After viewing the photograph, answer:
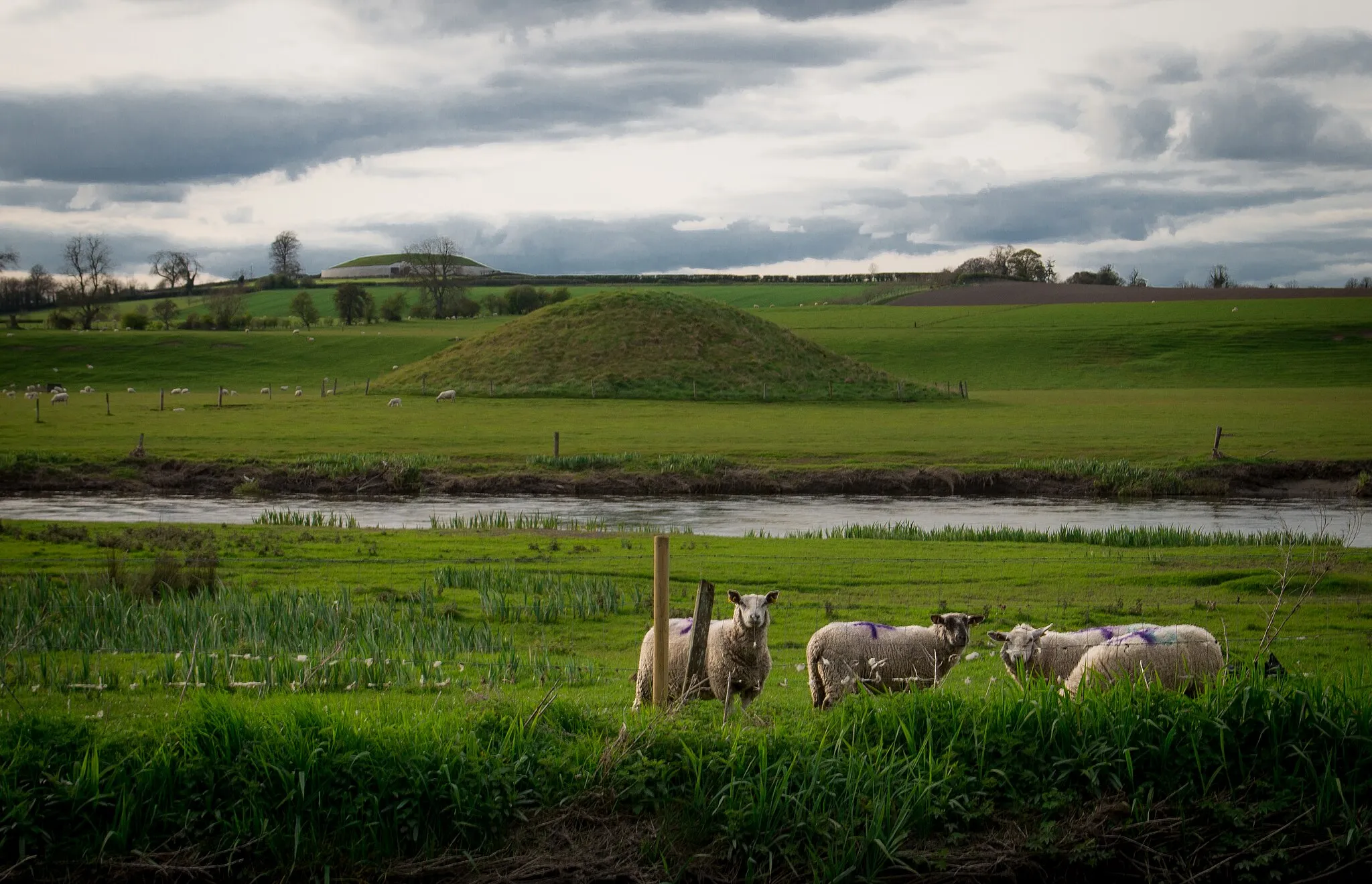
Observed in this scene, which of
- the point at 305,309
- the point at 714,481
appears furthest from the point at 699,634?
the point at 305,309

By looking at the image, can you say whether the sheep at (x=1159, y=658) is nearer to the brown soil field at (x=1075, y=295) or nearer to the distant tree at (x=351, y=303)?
the brown soil field at (x=1075, y=295)

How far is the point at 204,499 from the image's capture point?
45781 mm

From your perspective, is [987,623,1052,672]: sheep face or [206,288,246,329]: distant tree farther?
[206,288,246,329]: distant tree

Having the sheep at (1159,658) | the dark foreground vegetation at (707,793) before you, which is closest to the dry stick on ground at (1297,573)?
the sheep at (1159,658)

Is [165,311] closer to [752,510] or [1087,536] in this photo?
[752,510]

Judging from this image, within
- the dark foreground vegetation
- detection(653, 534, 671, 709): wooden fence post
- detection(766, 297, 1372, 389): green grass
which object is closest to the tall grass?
the dark foreground vegetation

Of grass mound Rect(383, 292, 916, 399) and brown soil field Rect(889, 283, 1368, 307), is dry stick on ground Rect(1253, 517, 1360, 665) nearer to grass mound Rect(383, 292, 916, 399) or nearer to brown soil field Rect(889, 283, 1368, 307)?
grass mound Rect(383, 292, 916, 399)

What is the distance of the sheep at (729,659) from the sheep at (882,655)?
0.86 m

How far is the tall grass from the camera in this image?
32281 millimetres

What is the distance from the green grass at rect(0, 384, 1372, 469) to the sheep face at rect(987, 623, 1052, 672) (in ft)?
129

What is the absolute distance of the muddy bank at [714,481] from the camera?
48.5m

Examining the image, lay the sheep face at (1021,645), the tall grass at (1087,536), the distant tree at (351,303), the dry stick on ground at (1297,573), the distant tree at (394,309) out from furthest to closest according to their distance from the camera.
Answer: the distant tree at (394,309) → the distant tree at (351,303) → the tall grass at (1087,536) → the dry stick on ground at (1297,573) → the sheep face at (1021,645)

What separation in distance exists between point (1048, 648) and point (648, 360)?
255ft

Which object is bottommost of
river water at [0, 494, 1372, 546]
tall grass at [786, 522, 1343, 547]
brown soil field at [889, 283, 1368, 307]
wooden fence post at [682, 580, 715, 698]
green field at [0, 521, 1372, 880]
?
river water at [0, 494, 1372, 546]
